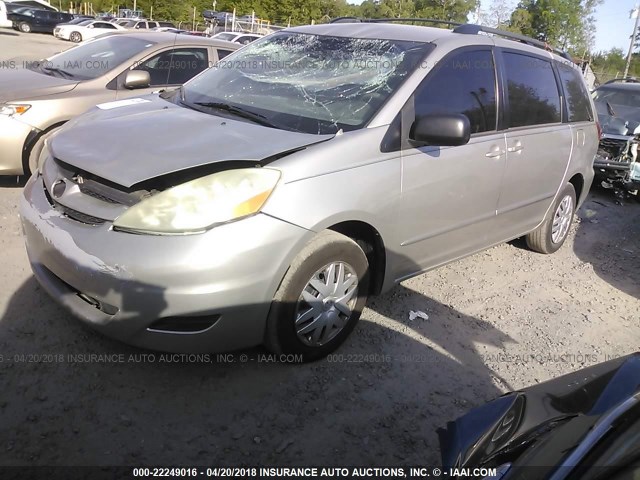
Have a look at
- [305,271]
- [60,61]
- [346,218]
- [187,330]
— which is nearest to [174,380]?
[187,330]

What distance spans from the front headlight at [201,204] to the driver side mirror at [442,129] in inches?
40.4

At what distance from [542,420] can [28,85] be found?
17.9ft

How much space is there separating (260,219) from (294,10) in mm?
48420

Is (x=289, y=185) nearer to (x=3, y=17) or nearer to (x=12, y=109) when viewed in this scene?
(x=12, y=109)

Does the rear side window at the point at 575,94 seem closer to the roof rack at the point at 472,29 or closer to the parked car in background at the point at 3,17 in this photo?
the roof rack at the point at 472,29

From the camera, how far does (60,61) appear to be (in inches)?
244

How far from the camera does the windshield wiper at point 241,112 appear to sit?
3277 mm

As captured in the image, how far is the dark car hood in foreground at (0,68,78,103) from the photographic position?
5.21 metres

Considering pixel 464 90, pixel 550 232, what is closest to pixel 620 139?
pixel 550 232

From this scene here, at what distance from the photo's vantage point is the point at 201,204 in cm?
261

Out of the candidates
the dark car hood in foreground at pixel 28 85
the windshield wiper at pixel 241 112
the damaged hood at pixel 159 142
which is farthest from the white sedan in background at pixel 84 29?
the damaged hood at pixel 159 142

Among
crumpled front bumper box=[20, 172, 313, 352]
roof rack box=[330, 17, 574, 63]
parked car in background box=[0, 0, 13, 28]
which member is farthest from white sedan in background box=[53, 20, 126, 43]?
crumpled front bumper box=[20, 172, 313, 352]

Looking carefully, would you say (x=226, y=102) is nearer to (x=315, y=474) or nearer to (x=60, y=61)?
(x=315, y=474)

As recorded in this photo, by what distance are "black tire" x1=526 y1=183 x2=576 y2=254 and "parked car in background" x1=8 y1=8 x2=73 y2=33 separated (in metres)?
34.7
